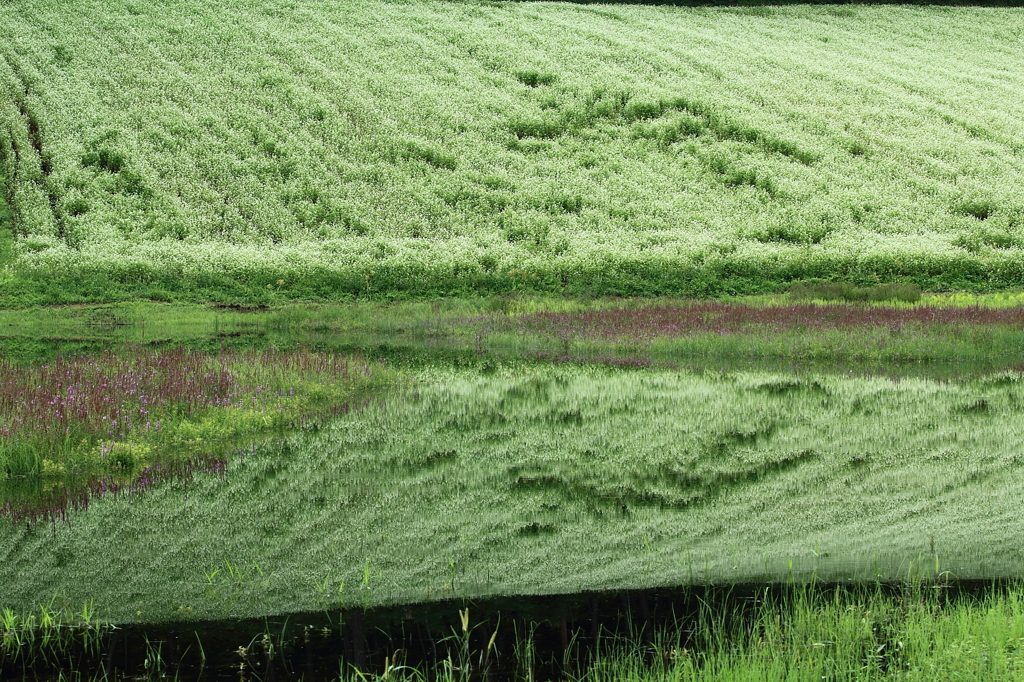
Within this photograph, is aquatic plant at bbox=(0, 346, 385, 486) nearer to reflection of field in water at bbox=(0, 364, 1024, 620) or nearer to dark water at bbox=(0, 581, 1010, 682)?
reflection of field in water at bbox=(0, 364, 1024, 620)

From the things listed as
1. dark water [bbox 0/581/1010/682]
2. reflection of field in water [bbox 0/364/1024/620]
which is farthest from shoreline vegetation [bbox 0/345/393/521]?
dark water [bbox 0/581/1010/682]

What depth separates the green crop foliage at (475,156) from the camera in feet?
122

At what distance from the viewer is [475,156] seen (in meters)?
48.6

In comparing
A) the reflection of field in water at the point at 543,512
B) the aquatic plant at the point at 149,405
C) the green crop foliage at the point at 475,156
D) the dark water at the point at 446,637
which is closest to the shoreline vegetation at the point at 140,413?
the aquatic plant at the point at 149,405

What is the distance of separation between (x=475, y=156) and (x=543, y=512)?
40198 mm

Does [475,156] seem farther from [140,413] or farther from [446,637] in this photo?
[446,637]

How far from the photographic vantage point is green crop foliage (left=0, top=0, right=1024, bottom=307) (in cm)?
3709

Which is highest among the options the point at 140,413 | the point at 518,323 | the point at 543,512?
the point at 543,512

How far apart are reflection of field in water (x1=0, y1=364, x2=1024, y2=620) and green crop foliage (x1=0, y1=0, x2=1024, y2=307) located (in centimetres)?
2072

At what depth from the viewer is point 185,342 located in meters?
Answer: 27.7

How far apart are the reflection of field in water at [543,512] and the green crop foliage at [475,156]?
68.0ft

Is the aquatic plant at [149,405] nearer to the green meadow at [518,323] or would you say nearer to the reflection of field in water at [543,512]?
the green meadow at [518,323]

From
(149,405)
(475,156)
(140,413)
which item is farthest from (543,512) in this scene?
(475,156)

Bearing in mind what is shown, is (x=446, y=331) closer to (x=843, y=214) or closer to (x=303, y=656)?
(x=843, y=214)
